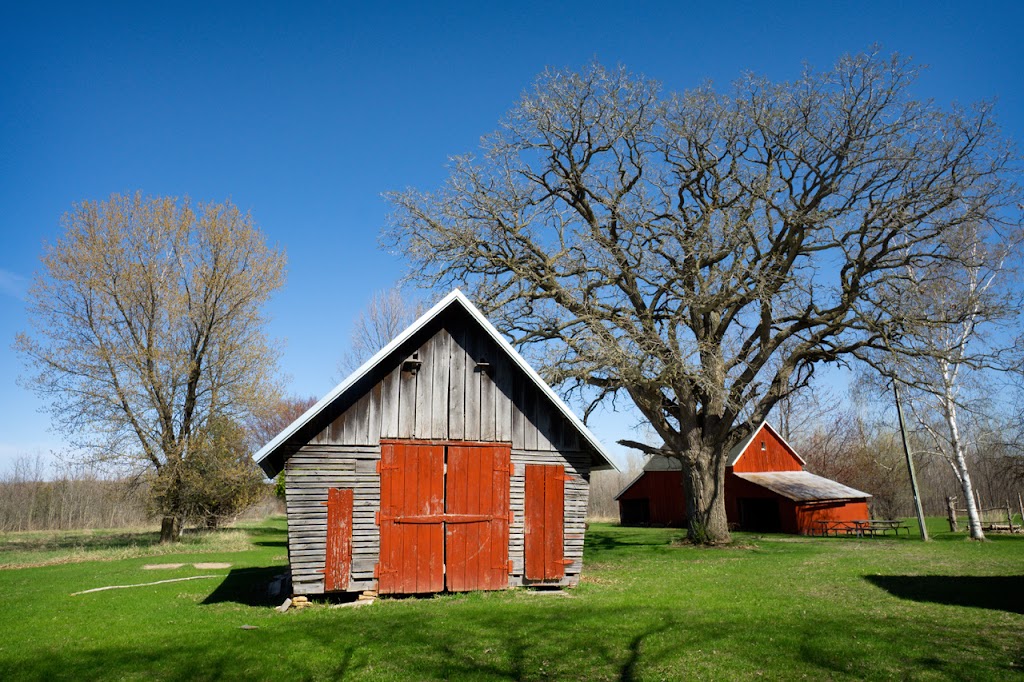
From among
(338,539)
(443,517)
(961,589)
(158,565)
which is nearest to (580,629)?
(443,517)

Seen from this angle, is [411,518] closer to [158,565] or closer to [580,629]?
[580,629]

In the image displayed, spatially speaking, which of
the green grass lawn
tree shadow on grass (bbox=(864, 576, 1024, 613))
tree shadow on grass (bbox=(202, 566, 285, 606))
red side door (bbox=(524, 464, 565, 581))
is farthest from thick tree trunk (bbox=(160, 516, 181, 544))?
tree shadow on grass (bbox=(864, 576, 1024, 613))

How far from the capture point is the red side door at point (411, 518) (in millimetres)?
14664

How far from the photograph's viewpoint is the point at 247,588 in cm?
1820

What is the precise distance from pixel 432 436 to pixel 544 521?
3.27 m

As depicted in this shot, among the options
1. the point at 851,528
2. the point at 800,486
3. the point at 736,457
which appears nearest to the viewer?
the point at 851,528

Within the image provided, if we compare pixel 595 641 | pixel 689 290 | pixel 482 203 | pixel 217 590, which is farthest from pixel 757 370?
pixel 217 590

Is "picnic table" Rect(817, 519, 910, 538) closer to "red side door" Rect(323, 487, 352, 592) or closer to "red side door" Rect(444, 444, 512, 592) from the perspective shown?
"red side door" Rect(444, 444, 512, 592)

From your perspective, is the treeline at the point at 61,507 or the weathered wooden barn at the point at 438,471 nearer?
the weathered wooden barn at the point at 438,471

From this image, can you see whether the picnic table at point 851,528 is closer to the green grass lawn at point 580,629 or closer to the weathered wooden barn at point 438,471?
the green grass lawn at point 580,629

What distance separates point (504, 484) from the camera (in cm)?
1566

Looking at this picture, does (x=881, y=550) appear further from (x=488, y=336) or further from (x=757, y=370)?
(x=488, y=336)

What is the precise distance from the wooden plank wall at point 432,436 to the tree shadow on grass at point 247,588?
243 centimetres

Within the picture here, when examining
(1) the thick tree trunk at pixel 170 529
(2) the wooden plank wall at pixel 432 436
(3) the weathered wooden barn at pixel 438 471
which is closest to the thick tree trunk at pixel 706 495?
(3) the weathered wooden barn at pixel 438 471
